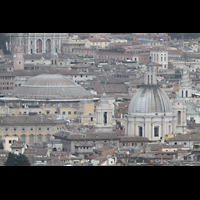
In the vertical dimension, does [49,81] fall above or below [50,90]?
above

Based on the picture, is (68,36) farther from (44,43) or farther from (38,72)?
(38,72)

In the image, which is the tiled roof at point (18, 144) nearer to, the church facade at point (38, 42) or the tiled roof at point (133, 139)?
the tiled roof at point (133, 139)

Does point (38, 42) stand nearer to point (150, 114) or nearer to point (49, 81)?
point (49, 81)

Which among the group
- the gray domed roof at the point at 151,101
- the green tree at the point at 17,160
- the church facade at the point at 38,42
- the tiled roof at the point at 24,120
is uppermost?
the gray domed roof at the point at 151,101

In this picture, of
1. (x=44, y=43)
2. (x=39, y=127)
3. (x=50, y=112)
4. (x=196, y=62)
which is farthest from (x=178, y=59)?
(x=39, y=127)

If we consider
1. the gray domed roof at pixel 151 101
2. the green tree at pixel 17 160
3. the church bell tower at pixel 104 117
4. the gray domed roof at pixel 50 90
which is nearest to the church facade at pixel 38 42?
the gray domed roof at pixel 50 90

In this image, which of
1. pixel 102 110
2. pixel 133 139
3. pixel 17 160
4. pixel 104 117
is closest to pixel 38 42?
pixel 104 117
